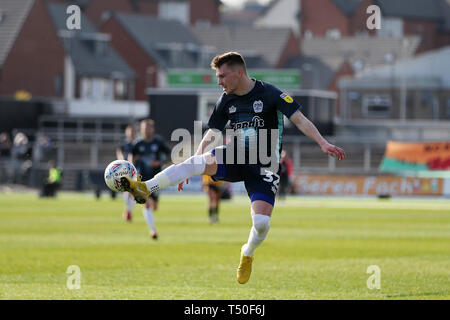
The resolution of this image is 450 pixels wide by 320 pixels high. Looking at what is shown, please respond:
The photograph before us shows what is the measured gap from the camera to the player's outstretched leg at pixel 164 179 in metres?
11.4

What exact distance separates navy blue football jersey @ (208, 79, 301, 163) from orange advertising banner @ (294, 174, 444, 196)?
3157 centimetres

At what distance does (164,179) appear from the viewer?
11562mm

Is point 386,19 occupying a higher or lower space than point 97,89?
higher

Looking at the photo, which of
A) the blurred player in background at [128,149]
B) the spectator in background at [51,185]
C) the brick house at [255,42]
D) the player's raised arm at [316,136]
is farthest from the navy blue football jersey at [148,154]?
the brick house at [255,42]

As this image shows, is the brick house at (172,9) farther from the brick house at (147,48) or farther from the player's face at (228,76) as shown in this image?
the player's face at (228,76)

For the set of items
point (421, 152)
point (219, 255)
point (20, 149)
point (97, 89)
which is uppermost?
point (97, 89)

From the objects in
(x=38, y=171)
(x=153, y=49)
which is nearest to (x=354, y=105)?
(x=153, y=49)

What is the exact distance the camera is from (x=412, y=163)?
45469 millimetres

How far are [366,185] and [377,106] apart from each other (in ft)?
141

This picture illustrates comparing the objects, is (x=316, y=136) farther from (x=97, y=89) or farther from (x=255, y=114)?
(x=97, y=89)

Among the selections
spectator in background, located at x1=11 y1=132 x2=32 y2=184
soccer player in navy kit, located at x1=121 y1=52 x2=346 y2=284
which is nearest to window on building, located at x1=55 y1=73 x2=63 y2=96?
spectator in background, located at x1=11 y1=132 x2=32 y2=184

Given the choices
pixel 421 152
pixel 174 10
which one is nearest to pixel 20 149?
pixel 421 152
